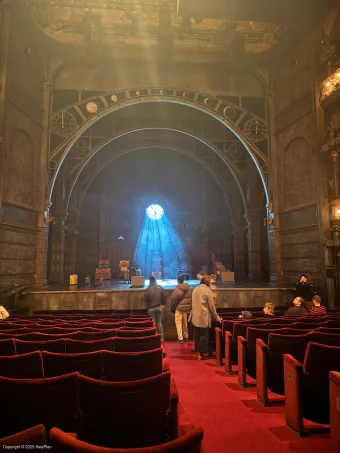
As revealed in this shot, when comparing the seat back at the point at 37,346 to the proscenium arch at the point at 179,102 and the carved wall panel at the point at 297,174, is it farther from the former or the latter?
the proscenium arch at the point at 179,102

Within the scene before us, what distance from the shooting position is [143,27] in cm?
1048

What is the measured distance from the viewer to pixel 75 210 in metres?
14.9

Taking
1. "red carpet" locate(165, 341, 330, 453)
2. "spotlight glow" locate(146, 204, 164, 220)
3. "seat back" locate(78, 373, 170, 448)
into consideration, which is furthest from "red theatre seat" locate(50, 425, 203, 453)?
"spotlight glow" locate(146, 204, 164, 220)

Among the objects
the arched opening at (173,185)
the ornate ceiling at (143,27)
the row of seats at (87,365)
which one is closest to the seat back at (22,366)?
the row of seats at (87,365)

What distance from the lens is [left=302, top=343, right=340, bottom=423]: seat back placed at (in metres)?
2.44

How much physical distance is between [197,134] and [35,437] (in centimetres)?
1402

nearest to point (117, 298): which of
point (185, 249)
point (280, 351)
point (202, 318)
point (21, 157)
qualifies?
point (202, 318)

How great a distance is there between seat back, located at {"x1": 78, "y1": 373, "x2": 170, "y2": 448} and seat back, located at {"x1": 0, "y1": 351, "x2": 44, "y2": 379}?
751 mm

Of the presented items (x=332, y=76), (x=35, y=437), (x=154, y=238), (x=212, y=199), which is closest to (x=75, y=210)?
(x=154, y=238)

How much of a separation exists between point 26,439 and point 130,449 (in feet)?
1.36

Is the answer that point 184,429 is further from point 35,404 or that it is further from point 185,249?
point 185,249

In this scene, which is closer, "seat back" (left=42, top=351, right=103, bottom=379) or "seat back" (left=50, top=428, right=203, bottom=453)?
"seat back" (left=50, top=428, right=203, bottom=453)

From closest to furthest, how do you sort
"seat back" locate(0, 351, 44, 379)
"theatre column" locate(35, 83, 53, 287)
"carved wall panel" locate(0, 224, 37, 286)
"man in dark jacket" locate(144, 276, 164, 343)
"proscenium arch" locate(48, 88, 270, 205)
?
"seat back" locate(0, 351, 44, 379)
"man in dark jacket" locate(144, 276, 164, 343)
"carved wall panel" locate(0, 224, 37, 286)
"theatre column" locate(35, 83, 53, 287)
"proscenium arch" locate(48, 88, 270, 205)

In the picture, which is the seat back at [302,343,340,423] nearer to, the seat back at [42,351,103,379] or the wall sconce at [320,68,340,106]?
the seat back at [42,351,103,379]
